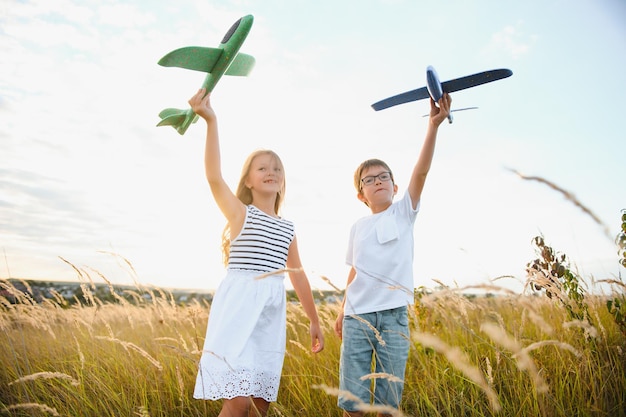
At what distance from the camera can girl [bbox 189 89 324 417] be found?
2297 mm

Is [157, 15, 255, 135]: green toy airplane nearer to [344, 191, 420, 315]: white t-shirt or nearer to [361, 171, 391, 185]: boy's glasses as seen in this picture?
[361, 171, 391, 185]: boy's glasses

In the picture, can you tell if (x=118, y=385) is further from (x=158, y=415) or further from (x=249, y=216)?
(x=249, y=216)

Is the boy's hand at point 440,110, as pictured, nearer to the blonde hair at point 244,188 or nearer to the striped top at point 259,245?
the blonde hair at point 244,188

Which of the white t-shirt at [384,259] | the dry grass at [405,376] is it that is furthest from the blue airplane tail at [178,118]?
the white t-shirt at [384,259]

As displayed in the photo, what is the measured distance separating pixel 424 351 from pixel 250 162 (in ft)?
6.72

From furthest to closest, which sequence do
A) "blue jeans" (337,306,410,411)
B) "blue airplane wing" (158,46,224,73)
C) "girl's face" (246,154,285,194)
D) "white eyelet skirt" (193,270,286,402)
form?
"girl's face" (246,154,285,194)
"blue airplane wing" (158,46,224,73)
"blue jeans" (337,306,410,411)
"white eyelet skirt" (193,270,286,402)

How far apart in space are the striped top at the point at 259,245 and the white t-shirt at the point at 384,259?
21.1 inches

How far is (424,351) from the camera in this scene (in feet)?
11.2

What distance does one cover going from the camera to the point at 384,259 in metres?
2.86

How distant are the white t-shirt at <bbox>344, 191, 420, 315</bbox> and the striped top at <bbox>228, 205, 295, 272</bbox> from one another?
54 centimetres

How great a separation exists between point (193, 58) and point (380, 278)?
1.91 metres

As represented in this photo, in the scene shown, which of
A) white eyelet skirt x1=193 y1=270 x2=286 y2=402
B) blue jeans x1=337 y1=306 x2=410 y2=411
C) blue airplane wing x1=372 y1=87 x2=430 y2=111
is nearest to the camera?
white eyelet skirt x1=193 y1=270 x2=286 y2=402

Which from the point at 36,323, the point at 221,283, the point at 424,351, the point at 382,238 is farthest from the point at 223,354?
the point at 36,323

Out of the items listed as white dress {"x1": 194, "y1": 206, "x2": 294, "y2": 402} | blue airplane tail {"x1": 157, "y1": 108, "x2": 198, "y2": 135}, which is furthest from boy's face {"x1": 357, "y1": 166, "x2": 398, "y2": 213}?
blue airplane tail {"x1": 157, "y1": 108, "x2": 198, "y2": 135}
